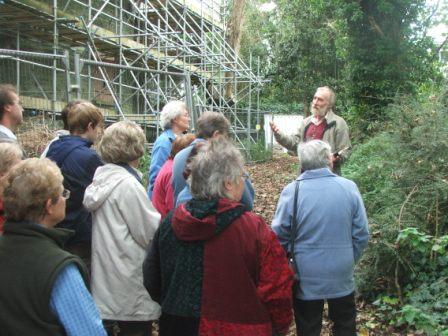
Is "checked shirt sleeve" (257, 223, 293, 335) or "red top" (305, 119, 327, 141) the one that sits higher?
"red top" (305, 119, 327, 141)

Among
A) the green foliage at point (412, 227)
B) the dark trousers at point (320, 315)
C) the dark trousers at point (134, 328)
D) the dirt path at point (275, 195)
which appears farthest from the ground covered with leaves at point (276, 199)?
the dark trousers at point (134, 328)

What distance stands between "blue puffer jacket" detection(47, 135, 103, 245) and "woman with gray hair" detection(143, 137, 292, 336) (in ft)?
3.65

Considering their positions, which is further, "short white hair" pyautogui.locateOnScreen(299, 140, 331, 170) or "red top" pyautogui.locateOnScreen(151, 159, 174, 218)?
"red top" pyautogui.locateOnScreen(151, 159, 174, 218)

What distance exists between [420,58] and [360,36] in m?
1.52

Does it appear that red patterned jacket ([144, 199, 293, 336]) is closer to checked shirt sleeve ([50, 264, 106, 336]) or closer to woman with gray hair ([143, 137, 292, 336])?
→ woman with gray hair ([143, 137, 292, 336])

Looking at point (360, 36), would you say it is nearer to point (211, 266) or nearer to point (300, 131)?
point (300, 131)

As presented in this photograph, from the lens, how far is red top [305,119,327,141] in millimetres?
4973

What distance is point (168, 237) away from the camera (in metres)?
2.44

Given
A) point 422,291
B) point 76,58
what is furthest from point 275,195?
point 422,291

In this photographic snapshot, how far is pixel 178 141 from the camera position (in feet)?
12.9

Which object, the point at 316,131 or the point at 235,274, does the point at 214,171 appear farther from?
the point at 316,131

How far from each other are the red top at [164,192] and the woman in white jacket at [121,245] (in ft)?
2.30

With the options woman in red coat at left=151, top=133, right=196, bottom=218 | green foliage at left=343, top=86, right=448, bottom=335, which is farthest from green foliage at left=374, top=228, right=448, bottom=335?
woman in red coat at left=151, top=133, right=196, bottom=218

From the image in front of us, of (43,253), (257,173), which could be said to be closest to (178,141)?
(43,253)
